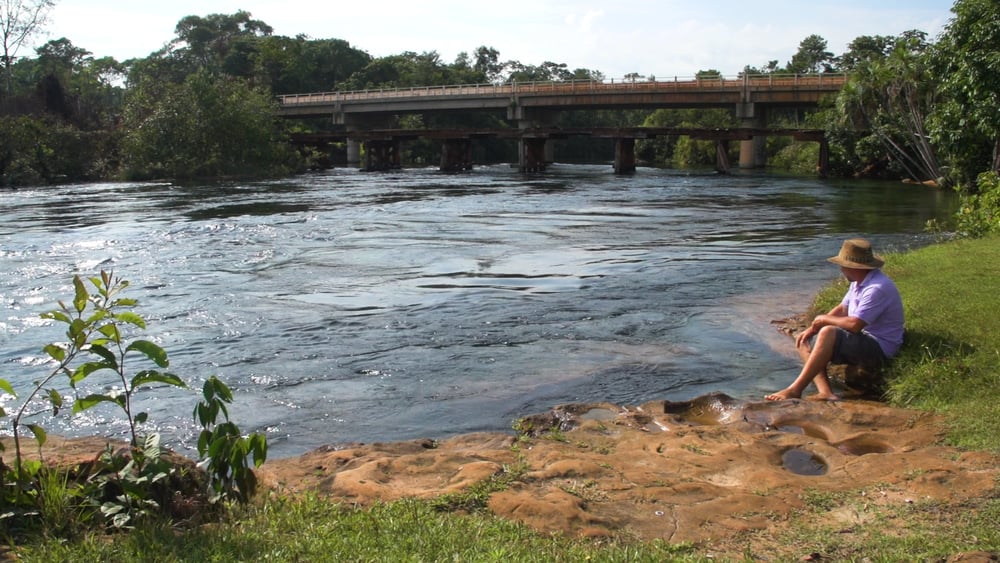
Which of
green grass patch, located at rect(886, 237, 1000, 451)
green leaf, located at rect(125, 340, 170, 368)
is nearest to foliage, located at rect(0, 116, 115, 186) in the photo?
green grass patch, located at rect(886, 237, 1000, 451)

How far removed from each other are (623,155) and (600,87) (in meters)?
12.0

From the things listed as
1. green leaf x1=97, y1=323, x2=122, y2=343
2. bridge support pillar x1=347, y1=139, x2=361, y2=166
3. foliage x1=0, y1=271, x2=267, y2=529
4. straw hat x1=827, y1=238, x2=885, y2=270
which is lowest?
foliage x1=0, y1=271, x2=267, y2=529

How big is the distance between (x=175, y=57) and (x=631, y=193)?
9560 centimetres

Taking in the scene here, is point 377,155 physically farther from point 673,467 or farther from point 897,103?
point 673,467

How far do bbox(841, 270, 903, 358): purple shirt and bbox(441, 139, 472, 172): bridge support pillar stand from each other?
54.5 m

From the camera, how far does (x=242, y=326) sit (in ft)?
38.9

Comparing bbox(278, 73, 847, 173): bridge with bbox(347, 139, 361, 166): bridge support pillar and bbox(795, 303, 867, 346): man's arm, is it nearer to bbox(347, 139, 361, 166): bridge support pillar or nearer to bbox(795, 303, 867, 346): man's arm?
bbox(347, 139, 361, 166): bridge support pillar

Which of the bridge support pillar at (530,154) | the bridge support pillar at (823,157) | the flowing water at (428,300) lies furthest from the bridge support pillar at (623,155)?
the flowing water at (428,300)

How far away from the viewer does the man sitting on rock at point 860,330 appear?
813 cm

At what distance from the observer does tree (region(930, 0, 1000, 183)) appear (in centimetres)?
2209

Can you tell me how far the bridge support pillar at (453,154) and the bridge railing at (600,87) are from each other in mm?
10999

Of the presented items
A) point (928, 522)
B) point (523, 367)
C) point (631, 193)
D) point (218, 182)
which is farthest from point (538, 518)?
point (218, 182)

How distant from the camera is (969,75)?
2253cm

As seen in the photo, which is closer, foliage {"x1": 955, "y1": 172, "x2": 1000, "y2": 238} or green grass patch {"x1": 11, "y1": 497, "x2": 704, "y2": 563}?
green grass patch {"x1": 11, "y1": 497, "x2": 704, "y2": 563}
